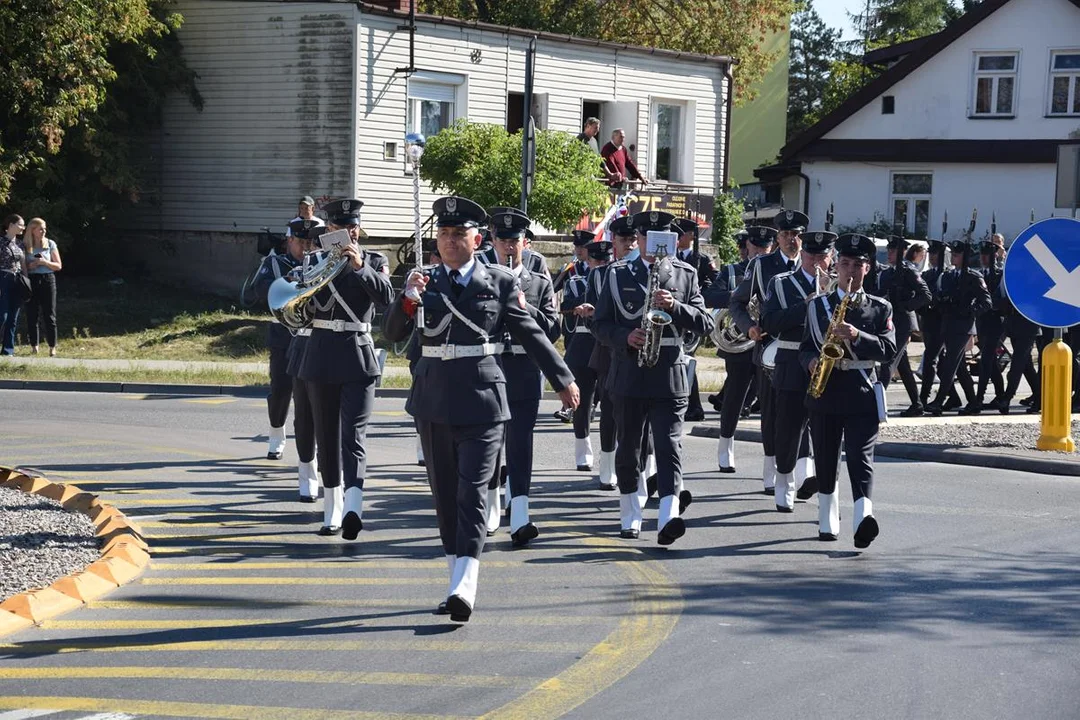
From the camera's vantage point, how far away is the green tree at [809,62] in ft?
250

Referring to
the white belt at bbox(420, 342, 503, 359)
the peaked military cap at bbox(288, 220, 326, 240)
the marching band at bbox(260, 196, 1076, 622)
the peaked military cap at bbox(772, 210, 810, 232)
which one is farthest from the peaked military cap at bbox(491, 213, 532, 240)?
the peaked military cap at bbox(772, 210, 810, 232)

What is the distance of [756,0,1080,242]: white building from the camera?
4131 centimetres

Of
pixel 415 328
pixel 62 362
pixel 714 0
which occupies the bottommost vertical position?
pixel 62 362

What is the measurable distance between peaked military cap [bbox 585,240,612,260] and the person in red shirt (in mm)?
16279

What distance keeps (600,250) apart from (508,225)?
3.96 metres

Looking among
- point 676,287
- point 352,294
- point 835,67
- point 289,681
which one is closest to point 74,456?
point 352,294

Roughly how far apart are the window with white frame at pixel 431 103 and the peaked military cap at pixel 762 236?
1650cm

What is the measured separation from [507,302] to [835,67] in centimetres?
5263

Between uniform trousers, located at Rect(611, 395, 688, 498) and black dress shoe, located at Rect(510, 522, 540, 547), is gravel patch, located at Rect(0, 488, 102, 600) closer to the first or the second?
black dress shoe, located at Rect(510, 522, 540, 547)

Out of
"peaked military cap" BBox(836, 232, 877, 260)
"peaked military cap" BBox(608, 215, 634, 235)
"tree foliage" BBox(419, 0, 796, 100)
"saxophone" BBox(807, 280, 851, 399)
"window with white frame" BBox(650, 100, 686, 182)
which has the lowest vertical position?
"saxophone" BBox(807, 280, 851, 399)

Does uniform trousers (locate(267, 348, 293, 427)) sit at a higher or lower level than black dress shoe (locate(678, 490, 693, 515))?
higher

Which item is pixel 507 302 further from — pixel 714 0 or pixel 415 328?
pixel 714 0

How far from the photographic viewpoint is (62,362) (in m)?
22.0

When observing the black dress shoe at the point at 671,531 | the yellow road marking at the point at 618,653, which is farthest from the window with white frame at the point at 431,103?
the yellow road marking at the point at 618,653
